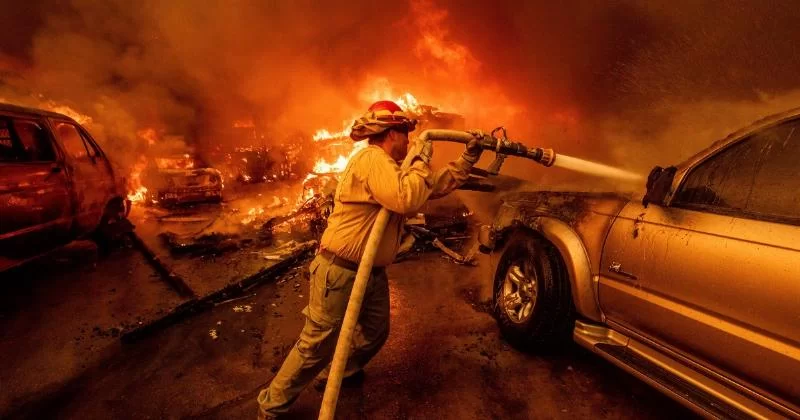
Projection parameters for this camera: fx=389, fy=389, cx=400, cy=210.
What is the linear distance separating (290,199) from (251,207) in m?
1.10

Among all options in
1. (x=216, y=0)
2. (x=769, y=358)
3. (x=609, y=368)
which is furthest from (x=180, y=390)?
(x=216, y=0)

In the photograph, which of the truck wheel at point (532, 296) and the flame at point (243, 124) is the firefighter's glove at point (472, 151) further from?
the flame at point (243, 124)

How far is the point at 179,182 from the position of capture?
36.0ft

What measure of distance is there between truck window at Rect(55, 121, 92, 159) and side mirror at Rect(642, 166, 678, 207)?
7.14 m

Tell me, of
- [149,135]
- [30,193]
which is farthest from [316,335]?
[149,135]

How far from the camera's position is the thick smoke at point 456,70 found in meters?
8.67

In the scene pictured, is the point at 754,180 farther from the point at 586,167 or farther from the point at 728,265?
Answer: the point at 586,167

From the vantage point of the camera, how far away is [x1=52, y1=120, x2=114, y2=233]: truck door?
563cm

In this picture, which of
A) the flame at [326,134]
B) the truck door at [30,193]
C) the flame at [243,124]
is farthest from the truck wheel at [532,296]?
the flame at [243,124]

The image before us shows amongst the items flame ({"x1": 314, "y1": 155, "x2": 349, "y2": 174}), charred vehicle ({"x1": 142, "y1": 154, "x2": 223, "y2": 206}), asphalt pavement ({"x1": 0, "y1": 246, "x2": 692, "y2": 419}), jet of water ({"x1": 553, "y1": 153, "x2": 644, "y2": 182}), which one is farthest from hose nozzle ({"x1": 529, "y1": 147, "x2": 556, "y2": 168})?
flame ({"x1": 314, "y1": 155, "x2": 349, "y2": 174})

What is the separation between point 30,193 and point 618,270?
639 centimetres

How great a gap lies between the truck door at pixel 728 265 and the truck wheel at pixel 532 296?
2.01 feet

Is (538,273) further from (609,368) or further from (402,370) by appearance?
(402,370)

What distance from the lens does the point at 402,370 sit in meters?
3.37
